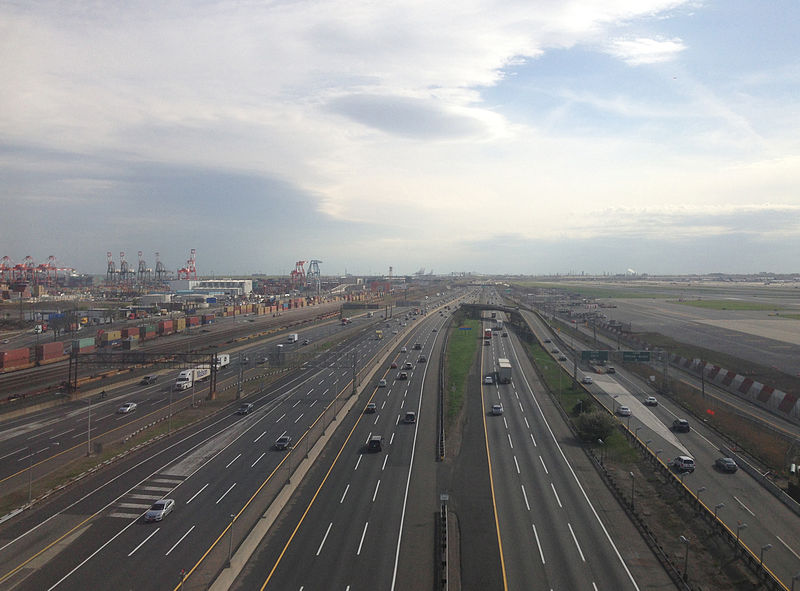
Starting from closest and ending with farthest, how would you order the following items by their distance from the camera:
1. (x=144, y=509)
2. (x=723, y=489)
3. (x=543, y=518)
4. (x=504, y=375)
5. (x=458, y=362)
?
(x=543, y=518), (x=144, y=509), (x=723, y=489), (x=504, y=375), (x=458, y=362)

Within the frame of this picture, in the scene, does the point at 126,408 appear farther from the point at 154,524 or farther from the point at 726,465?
the point at 726,465

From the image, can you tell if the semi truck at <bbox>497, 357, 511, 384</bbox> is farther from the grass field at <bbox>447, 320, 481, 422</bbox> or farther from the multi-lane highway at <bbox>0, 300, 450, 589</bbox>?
the multi-lane highway at <bbox>0, 300, 450, 589</bbox>

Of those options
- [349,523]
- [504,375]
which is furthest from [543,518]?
[504,375]

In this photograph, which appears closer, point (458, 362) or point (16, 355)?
point (16, 355)

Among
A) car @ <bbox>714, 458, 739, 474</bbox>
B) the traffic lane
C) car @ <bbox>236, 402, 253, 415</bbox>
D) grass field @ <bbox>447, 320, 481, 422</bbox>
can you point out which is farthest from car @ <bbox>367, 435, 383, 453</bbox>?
car @ <bbox>714, 458, 739, 474</bbox>

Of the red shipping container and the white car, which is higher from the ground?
the red shipping container
